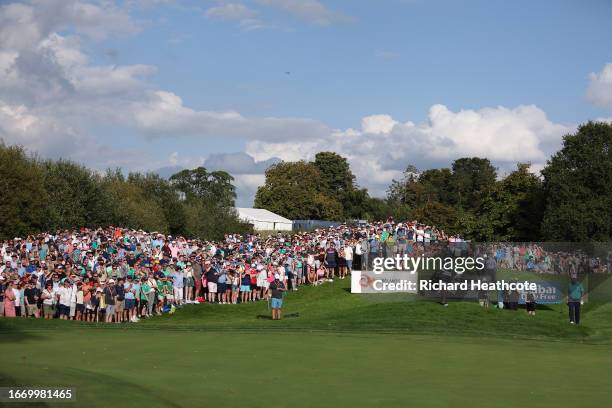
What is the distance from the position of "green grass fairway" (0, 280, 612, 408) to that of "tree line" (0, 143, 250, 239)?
36477 mm

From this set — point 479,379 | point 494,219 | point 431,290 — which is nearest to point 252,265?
point 431,290

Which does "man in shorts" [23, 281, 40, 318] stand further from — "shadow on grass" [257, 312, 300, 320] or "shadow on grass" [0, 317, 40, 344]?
"shadow on grass" [257, 312, 300, 320]

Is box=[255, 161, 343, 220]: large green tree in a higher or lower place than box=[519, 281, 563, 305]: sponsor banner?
higher

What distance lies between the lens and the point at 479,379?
18062 millimetres

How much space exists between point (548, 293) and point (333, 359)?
21.5 metres

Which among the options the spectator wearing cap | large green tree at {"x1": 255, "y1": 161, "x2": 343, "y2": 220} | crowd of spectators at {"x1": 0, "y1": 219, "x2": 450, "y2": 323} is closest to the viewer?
the spectator wearing cap

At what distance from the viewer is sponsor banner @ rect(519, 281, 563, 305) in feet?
128

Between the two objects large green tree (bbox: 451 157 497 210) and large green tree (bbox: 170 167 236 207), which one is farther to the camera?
large green tree (bbox: 170 167 236 207)

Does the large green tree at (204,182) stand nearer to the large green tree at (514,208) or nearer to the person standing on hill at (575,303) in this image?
the large green tree at (514,208)

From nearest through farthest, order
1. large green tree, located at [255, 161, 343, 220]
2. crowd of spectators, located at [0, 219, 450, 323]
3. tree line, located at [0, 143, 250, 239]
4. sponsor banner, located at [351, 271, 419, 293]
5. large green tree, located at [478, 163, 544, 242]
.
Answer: crowd of spectators, located at [0, 219, 450, 323] → sponsor banner, located at [351, 271, 419, 293] → tree line, located at [0, 143, 250, 239] → large green tree, located at [478, 163, 544, 242] → large green tree, located at [255, 161, 343, 220]

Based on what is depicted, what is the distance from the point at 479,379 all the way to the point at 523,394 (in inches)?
78.1

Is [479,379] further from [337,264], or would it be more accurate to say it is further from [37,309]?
[337,264]

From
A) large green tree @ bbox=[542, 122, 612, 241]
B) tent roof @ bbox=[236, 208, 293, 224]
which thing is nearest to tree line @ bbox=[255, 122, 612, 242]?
large green tree @ bbox=[542, 122, 612, 241]

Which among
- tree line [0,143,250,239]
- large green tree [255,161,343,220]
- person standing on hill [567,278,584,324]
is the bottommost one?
person standing on hill [567,278,584,324]
